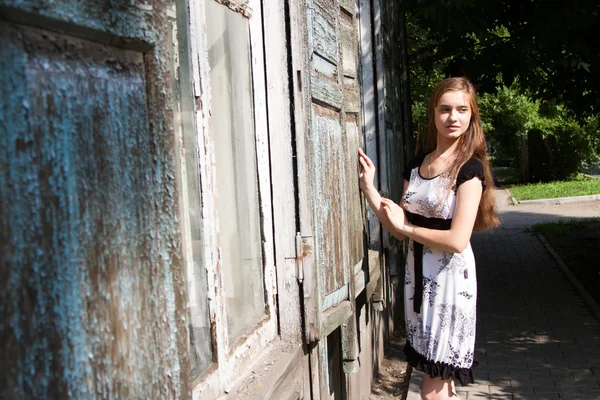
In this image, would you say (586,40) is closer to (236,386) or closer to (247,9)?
(247,9)

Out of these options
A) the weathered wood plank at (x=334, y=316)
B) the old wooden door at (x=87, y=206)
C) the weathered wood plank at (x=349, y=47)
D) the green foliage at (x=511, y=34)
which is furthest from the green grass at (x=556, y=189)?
the old wooden door at (x=87, y=206)

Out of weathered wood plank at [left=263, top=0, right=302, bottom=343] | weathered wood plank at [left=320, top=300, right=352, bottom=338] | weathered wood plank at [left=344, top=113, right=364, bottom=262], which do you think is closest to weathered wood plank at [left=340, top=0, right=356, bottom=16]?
weathered wood plank at [left=344, top=113, right=364, bottom=262]

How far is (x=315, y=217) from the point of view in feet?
8.91

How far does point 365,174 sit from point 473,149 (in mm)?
660

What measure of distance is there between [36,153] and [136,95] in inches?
7.6

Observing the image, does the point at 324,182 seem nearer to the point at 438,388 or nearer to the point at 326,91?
the point at 326,91

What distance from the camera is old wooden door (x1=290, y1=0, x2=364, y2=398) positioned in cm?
262

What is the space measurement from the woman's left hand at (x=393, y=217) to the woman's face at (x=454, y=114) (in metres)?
0.39

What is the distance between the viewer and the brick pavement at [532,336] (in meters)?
5.18

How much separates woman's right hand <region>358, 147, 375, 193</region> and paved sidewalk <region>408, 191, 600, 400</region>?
6.84 ft

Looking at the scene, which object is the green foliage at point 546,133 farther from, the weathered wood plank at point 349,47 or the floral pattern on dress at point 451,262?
the floral pattern on dress at point 451,262

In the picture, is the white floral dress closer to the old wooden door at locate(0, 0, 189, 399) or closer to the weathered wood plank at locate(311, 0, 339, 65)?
the weathered wood plank at locate(311, 0, 339, 65)

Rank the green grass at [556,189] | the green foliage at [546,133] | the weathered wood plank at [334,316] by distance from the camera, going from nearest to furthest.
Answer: the weathered wood plank at [334,316]
the green grass at [556,189]
the green foliage at [546,133]

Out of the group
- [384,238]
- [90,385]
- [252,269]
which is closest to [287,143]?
[252,269]
